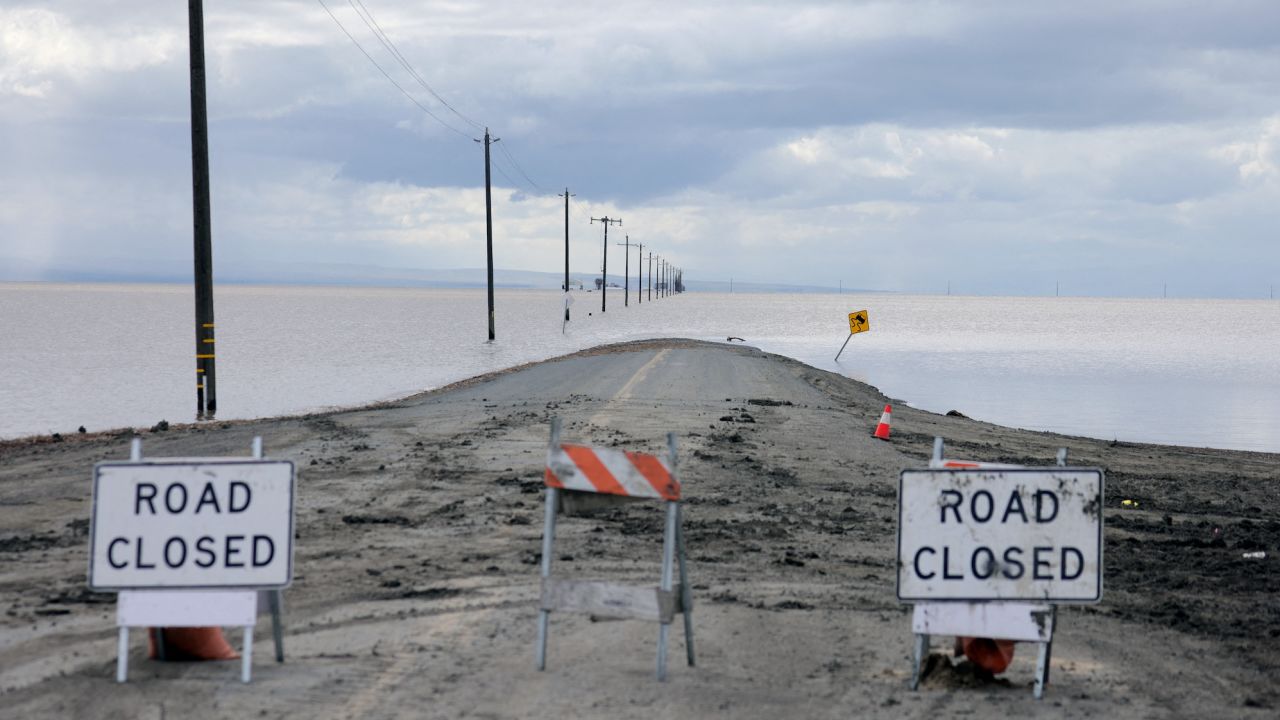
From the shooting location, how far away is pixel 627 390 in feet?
91.6

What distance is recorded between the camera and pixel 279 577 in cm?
689

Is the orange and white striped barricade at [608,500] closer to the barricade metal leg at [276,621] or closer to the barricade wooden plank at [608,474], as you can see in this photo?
the barricade wooden plank at [608,474]

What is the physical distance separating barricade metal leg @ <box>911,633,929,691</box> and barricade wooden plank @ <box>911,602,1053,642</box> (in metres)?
0.10

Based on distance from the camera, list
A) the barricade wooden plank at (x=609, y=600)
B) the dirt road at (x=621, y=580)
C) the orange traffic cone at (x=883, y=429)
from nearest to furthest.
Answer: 1. the dirt road at (x=621, y=580)
2. the barricade wooden plank at (x=609, y=600)
3. the orange traffic cone at (x=883, y=429)

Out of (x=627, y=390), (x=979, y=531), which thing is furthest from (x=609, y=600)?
(x=627, y=390)

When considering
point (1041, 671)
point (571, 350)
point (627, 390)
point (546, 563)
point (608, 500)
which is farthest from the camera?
point (571, 350)

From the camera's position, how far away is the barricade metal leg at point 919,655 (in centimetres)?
682

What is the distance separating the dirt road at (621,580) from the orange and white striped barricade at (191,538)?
15.1 inches

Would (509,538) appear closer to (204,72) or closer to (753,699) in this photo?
(753,699)

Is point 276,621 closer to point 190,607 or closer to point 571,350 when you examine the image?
point 190,607

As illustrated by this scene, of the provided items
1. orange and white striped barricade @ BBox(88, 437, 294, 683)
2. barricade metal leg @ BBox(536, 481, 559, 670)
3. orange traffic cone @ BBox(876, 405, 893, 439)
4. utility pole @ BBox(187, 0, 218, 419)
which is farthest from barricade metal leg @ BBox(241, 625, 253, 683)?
utility pole @ BBox(187, 0, 218, 419)

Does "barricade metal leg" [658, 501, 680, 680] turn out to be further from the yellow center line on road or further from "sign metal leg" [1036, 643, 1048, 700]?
the yellow center line on road

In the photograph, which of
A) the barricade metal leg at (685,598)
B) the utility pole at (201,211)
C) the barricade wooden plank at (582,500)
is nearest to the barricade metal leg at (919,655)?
the barricade metal leg at (685,598)

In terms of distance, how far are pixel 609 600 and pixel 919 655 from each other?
1.67m
